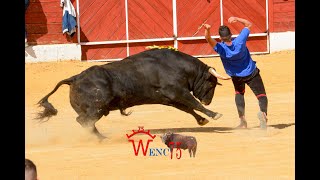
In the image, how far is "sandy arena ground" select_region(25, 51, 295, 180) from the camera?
740cm

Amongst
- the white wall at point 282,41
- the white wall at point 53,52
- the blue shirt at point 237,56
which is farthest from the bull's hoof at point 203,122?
the white wall at point 282,41

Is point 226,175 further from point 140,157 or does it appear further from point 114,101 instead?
point 114,101

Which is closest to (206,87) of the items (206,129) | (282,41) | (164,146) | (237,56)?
(206,129)

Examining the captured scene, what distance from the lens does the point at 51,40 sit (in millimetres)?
19531

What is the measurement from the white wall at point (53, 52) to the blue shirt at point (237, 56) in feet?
31.3

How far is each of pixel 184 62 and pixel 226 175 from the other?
11.9 ft

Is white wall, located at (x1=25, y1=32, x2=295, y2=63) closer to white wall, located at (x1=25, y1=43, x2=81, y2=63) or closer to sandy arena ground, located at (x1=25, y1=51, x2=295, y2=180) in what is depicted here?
white wall, located at (x1=25, y1=43, x2=81, y2=63)

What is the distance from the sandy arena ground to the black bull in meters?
0.30

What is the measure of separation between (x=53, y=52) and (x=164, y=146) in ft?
35.3

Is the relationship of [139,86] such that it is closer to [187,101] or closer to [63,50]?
[187,101]

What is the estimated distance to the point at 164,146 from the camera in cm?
895

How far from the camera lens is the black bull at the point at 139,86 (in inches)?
391

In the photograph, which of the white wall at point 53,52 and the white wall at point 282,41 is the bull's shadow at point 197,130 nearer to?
the white wall at point 53,52

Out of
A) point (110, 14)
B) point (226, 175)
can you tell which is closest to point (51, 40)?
point (110, 14)
